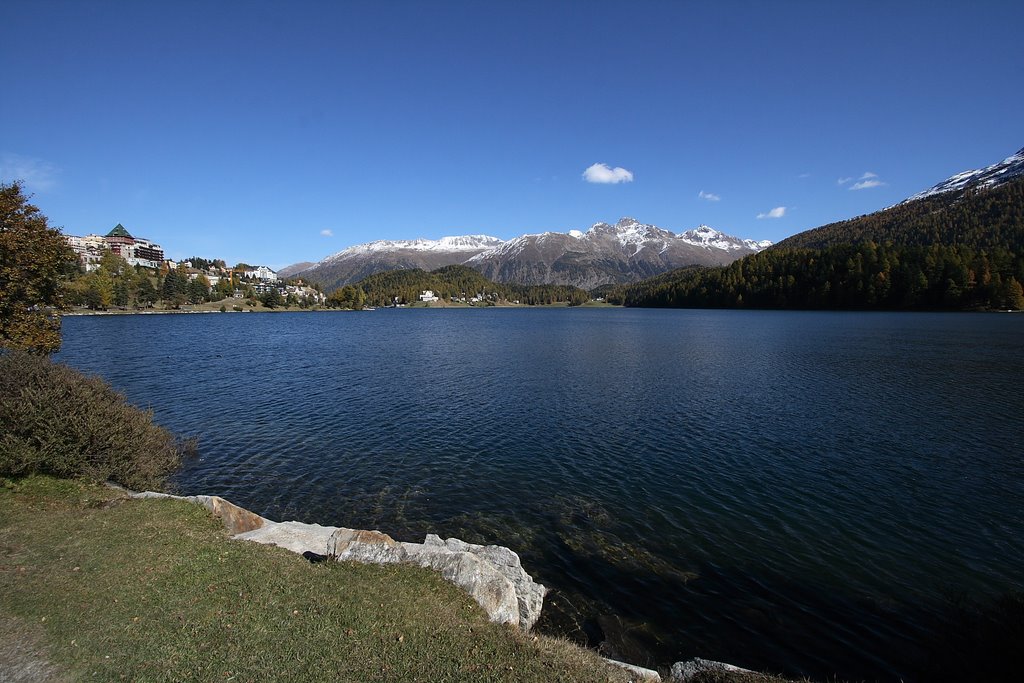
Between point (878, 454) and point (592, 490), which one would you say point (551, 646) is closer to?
point (592, 490)

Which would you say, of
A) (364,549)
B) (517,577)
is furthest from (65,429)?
(517,577)

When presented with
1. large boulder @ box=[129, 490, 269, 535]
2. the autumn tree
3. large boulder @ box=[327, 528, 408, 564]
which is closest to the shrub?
large boulder @ box=[129, 490, 269, 535]

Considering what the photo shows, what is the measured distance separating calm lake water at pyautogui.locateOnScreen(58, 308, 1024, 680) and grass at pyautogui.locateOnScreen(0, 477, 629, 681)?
503 centimetres

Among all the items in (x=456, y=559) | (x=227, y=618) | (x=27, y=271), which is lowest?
(x=456, y=559)

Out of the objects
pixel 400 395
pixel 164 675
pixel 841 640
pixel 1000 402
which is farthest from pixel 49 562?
pixel 1000 402

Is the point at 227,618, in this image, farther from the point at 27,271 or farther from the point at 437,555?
the point at 27,271

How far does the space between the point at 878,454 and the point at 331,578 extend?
32.5 m

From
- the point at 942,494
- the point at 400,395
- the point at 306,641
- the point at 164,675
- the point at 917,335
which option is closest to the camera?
the point at 164,675

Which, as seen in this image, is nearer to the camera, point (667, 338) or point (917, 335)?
point (917, 335)

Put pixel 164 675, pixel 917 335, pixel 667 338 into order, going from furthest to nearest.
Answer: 1. pixel 667 338
2. pixel 917 335
3. pixel 164 675

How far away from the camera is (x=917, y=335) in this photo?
91.8 m

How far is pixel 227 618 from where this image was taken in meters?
10.9

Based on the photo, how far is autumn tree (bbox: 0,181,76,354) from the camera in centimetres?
2847

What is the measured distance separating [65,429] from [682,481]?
2891 centimetres
